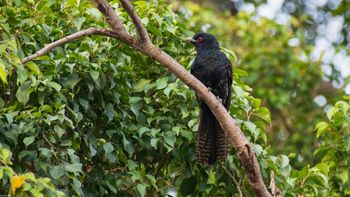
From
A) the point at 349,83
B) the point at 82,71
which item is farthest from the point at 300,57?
the point at 82,71

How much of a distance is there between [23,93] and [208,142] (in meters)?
1.43

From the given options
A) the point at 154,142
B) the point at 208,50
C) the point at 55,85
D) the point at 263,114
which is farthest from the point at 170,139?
the point at 208,50

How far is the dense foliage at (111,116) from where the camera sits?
4598 mm

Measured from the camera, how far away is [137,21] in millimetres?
4512

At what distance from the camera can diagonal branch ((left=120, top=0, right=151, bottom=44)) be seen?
444 centimetres

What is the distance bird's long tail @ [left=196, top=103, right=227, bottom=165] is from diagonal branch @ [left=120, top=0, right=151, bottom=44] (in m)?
0.96

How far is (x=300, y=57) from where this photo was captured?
9.97 metres

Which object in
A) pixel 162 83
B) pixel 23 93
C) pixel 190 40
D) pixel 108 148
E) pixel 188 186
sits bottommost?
pixel 188 186

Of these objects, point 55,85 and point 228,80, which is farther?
point 228,80

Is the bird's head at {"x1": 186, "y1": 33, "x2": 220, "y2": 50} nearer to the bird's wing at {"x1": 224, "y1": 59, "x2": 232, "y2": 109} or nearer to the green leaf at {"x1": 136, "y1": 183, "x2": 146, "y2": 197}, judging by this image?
the bird's wing at {"x1": 224, "y1": 59, "x2": 232, "y2": 109}

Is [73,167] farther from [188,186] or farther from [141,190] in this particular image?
[188,186]

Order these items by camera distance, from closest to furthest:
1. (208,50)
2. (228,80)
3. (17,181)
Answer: (17,181), (228,80), (208,50)

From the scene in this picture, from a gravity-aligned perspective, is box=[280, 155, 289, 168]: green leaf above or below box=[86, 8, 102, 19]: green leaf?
below

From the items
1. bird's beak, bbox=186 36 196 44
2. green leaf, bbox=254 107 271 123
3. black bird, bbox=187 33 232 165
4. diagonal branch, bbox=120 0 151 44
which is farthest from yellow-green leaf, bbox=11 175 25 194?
bird's beak, bbox=186 36 196 44
